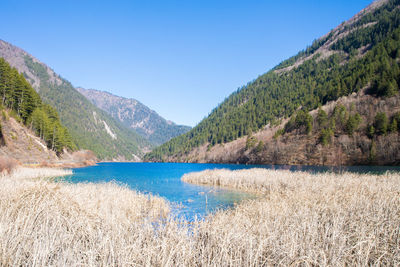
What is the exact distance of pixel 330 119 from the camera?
238 ft

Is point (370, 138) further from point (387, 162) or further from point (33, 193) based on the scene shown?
point (33, 193)

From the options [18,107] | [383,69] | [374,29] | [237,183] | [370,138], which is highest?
[374,29]

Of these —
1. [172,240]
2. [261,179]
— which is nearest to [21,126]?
[261,179]

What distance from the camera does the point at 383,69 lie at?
81062 millimetres

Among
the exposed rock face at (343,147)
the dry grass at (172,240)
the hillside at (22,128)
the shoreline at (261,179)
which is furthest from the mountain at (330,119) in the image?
the hillside at (22,128)

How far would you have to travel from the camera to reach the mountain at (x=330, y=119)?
59388 millimetres

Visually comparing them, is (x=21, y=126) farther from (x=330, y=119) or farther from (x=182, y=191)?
(x=330, y=119)

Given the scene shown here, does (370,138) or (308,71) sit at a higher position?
(308,71)

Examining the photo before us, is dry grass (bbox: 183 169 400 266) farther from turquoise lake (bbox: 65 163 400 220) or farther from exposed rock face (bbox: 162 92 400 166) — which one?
exposed rock face (bbox: 162 92 400 166)

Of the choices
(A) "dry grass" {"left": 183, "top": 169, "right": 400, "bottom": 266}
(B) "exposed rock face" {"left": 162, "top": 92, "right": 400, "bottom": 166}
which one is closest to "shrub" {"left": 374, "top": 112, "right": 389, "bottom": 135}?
(B) "exposed rock face" {"left": 162, "top": 92, "right": 400, "bottom": 166}

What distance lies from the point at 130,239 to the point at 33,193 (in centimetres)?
480

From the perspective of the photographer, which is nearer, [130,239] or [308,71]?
[130,239]

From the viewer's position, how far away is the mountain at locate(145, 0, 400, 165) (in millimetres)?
59388

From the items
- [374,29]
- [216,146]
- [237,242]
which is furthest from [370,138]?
[374,29]
